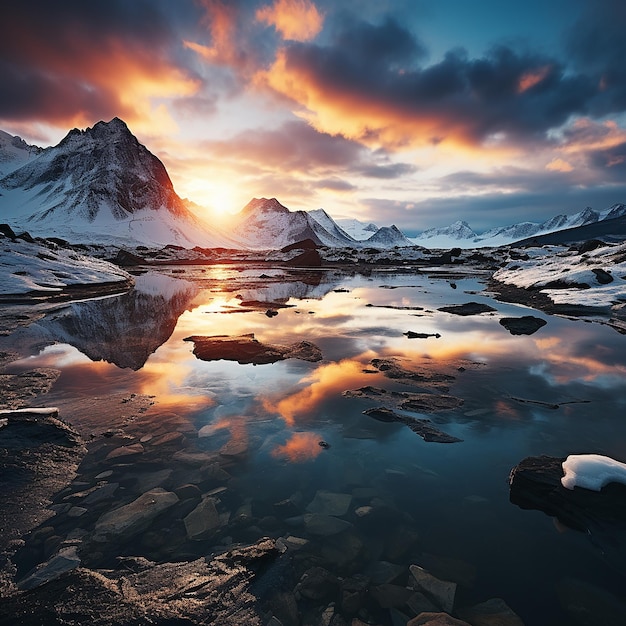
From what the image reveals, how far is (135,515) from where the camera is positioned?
4.54m

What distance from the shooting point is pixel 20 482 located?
5.00 meters

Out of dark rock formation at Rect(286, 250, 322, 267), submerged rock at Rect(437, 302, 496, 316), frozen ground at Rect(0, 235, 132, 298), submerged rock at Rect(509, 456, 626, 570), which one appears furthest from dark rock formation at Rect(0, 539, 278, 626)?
dark rock formation at Rect(286, 250, 322, 267)

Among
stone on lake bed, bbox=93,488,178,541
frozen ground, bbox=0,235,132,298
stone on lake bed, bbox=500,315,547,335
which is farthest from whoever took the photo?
frozen ground, bbox=0,235,132,298

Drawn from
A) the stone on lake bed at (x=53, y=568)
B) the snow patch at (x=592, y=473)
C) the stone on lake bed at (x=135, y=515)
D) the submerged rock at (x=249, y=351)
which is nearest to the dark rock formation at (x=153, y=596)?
the stone on lake bed at (x=53, y=568)

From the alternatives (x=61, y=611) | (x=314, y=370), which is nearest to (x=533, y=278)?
(x=314, y=370)

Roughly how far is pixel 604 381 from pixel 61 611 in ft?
38.4

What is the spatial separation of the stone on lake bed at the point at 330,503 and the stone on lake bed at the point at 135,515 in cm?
188

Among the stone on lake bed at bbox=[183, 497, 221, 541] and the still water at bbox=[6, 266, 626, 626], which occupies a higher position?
the still water at bbox=[6, 266, 626, 626]

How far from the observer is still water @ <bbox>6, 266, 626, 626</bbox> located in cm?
398

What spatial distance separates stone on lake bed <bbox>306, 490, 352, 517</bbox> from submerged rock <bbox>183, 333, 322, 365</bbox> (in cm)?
619

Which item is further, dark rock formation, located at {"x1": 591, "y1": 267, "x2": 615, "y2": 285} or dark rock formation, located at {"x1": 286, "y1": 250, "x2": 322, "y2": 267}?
A: dark rock formation, located at {"x1": 286, "y1": 250, "x2": 322, "y2": 267}

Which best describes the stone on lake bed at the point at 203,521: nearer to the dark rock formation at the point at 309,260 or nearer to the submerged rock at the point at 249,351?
the submerged rock at the point at 249,351

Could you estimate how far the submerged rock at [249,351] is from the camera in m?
11.3

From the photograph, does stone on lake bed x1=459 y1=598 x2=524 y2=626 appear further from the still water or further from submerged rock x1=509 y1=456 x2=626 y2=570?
submerged rock x1=509 y1=456 x2=626 y2=570
